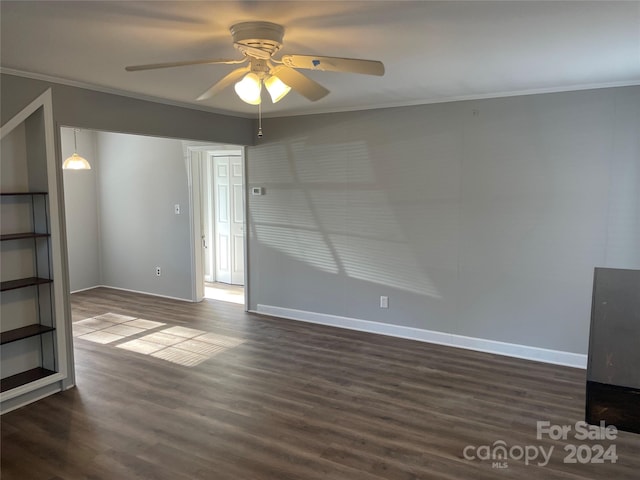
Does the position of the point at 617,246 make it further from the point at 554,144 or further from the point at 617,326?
the point at 617,326

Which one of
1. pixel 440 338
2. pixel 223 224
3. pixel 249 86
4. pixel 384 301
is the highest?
pixel 249 86

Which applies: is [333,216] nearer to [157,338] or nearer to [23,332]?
[157,338]

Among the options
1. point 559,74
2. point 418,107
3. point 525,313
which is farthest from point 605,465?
point 418,107

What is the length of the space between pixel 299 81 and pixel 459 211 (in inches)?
101

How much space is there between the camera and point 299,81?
230 cm

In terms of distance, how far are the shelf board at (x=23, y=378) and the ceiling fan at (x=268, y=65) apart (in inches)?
98.3

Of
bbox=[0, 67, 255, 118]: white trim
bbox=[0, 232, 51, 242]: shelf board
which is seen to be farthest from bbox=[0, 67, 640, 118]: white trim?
bbox=[0, 232, 51, 242]: shelf board

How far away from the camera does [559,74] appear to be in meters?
3.36

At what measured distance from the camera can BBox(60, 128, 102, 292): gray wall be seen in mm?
6703

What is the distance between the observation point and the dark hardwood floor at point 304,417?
265cm

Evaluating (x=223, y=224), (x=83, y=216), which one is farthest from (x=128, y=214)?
(x=223, y=224)

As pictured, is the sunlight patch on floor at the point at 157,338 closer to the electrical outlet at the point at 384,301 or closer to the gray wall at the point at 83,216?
the electrical outlet at the point at 384,301

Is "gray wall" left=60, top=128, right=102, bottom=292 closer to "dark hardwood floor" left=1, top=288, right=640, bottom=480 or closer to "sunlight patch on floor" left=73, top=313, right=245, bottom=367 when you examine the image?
"sunlight patch on floor" left=73, top=313, right=245, bottom=367

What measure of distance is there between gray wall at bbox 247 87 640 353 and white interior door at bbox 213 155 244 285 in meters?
1.53
